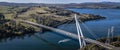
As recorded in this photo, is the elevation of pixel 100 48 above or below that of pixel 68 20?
above

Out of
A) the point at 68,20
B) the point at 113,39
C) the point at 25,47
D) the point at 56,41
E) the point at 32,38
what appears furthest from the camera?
the point at 68,20

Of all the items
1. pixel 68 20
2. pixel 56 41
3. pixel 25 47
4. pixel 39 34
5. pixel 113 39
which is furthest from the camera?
pixel 68 20

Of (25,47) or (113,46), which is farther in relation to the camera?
(25,47)

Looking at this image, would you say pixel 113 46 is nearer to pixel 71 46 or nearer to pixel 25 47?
pixel 71 46

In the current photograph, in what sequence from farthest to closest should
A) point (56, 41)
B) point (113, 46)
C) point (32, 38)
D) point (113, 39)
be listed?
point (32, 38), point (56, 41), point (113, 39), point (113, 46)

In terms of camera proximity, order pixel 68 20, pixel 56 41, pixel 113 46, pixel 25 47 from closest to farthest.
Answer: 1. pixel 113 46
2. pixel 25 47
3. pixel 56 41
4. pixel 68 20

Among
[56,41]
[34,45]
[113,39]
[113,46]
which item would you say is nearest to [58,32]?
[56,41]

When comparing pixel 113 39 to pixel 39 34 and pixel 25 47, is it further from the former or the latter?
pixel 39 34

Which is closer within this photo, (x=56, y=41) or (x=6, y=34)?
(x=56, y=41)

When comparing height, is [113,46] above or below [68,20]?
above

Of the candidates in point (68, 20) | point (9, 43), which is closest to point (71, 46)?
point (9, 43)
